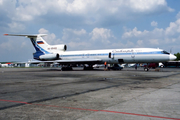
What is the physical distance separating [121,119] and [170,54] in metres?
27.9

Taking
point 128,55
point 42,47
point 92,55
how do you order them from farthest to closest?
point 42,47
point 92,55
point 128,55

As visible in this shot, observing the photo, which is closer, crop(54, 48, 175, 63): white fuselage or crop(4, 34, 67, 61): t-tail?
crop(54, 48, 175, 63): white fuselage

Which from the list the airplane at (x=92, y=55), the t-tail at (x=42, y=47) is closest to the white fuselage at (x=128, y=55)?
the airplane at (x=92, y=55)

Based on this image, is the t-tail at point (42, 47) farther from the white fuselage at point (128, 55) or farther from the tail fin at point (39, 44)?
the white fuselage at point (128, 55)

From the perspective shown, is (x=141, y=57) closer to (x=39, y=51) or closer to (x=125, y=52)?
(x=125, y=52)

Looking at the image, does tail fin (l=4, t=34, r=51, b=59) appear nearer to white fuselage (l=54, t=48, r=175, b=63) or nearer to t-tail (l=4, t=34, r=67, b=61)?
t-tail (l=4, t=34, r=67, b=61)

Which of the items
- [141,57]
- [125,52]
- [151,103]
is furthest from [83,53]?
[151,103]

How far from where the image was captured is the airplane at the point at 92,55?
3021 cm

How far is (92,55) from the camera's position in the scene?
3609 centimetres

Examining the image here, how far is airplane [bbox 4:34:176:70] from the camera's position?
30.2 meters

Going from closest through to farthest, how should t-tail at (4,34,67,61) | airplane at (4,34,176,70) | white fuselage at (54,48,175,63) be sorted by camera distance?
white fuselage at (54,48,175,63) < airplane at (4,34,176,70) < t-tail at (4,34,67,61)

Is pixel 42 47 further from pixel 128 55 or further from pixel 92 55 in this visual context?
pixel 128 55

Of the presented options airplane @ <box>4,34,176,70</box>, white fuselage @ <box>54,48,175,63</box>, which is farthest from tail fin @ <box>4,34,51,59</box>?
white fuselage @ <box>54,48,175,63</box>

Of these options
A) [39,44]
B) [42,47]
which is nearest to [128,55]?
[42,47]
